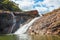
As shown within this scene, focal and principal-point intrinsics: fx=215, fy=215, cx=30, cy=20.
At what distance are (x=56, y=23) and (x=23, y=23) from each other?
76.9 feet

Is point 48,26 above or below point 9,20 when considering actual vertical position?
above

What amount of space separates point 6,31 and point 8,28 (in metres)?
1.37

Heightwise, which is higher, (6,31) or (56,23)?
(56,23)

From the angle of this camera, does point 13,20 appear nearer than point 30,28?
No

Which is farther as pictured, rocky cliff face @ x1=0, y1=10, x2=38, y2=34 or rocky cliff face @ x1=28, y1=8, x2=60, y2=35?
rocky cliff face @ x1=0, y1=10, x2=38, y2=34

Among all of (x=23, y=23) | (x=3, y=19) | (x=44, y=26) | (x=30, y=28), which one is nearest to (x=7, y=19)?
(x=3, y=19)

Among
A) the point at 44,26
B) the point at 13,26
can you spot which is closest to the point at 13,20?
the point at 13,26

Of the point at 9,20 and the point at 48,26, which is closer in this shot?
the point at 48,26

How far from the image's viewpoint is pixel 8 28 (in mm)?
81875

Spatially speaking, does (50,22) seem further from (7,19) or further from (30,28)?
(7,19)

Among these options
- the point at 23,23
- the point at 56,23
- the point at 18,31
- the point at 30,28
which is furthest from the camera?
the point at 23,23

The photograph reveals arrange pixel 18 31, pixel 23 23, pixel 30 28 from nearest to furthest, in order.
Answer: pixel 30 28, pixel 18 31, pixel 23 23

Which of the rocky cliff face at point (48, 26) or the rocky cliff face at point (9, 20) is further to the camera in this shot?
the rocky cliff face at point (9, 20)

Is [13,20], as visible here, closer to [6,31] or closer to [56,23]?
[6,31]
